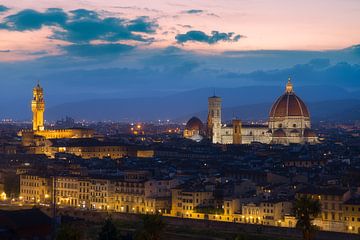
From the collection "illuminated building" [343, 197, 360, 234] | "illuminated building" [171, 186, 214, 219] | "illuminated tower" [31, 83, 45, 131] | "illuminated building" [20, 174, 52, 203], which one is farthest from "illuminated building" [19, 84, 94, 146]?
"illuminated building" [343, 197, 360, 234]

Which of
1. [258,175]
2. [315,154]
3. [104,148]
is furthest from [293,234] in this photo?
[104,148]

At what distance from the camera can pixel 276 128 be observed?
154m

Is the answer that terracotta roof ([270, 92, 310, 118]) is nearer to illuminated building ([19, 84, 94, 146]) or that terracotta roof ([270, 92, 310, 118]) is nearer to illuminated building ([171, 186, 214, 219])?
illuminated building ([19, 84, 94, 146])

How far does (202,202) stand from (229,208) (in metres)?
3.40

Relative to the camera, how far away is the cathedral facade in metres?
152

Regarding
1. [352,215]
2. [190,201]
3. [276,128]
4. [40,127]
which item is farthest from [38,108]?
[352,215]

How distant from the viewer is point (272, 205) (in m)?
62.6

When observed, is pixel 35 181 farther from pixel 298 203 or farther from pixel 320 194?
pixel 298 203

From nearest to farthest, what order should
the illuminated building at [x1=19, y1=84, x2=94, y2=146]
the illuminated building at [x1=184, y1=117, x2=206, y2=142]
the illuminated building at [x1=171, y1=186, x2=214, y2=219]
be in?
1. the illuminated building at [x1=171, y1=186, x2=214, y2=219]
2. the illuminated building at [x1=19, y1=84, x2=94, y2=146]
3. the illuminated building at [x1=184, y1=117, x2=206, y2=142]

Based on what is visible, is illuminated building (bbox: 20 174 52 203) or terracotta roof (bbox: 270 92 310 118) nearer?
→ illuminated building (bbox: 20 174 52 203)

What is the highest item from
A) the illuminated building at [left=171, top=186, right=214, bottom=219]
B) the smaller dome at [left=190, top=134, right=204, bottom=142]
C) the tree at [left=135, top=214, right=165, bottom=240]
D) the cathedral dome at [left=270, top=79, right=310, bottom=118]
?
the cathedral dome at [left=270, top=79, right=310, bottom=118]

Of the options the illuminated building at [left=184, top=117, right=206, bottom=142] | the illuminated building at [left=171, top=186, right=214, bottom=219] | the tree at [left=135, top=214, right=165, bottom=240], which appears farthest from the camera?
the illuminated building at [left=184, top=117, right=206, bottom=142]

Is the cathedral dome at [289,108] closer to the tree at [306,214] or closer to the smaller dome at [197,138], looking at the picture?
the smaller dome at [197,138]

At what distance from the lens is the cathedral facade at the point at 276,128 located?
497ft
